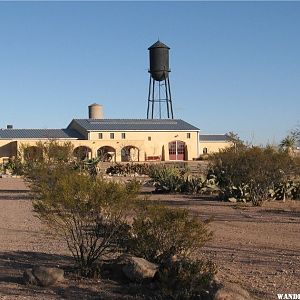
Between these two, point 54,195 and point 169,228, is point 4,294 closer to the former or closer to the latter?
point 54,195

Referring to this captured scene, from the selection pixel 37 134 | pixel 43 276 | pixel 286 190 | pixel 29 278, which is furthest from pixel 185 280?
pixel 37 134

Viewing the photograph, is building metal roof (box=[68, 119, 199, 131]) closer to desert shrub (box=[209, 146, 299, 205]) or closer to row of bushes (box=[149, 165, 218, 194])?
row of bushes (box=[149, 165, 218, 194])

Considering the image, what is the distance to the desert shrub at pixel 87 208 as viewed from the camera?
9.38 m

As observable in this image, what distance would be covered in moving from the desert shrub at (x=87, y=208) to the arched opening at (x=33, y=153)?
1674 cm

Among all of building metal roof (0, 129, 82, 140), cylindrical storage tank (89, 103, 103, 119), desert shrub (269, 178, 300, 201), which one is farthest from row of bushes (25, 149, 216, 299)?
cylindrical storage tank (89, 103, 103, 119)

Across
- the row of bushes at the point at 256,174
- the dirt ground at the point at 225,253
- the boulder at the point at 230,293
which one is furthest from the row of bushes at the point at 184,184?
the boulder at the point at 230,293

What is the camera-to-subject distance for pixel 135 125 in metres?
71.2

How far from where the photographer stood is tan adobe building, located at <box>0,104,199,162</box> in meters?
67.1

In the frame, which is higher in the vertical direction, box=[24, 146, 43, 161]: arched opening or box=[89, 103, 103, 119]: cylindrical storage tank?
box=[89, 103, 103, 119]: cylindrical storage tank

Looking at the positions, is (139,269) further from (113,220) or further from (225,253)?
(225,253)

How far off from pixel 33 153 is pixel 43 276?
67.7 feet

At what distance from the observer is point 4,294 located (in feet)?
28.4

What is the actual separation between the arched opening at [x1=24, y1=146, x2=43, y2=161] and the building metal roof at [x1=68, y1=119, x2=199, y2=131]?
38220mm

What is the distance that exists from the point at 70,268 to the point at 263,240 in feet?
17.7
